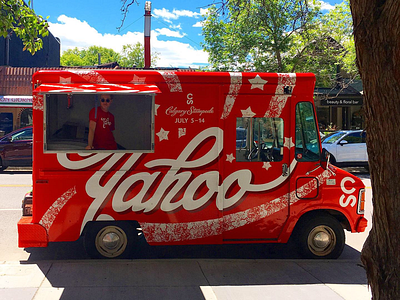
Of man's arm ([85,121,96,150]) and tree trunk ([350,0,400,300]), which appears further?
Result: man's arm ([85,121,96,150])

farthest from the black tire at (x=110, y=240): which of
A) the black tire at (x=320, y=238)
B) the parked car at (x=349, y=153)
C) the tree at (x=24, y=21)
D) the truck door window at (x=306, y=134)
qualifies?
the parked car at (x=349, y=153)

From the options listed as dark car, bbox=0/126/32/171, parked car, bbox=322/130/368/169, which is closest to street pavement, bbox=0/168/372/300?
dark car, bbox=0/126/32/171

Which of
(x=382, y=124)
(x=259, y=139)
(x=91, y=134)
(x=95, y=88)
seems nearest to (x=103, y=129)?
(x=91, y=134)

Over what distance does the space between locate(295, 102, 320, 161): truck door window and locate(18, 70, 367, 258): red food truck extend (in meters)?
0.01

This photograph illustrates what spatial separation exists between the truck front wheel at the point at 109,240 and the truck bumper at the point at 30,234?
1.87 feet

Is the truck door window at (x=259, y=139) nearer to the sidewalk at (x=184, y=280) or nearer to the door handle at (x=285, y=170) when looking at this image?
the door handle at (x=285, y=170)

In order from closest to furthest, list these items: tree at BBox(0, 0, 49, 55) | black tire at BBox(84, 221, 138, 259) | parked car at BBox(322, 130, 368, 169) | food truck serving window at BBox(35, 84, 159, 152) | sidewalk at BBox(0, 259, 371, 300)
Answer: sidewalk at BBox(0, 259, 371, 300) → food truck serving window at BBox(35, 84, 159, 152) → black tire at BBox(84, 221, 138, 259) → tree at BBox(0, 0, 49, 55) → parked car at BBox(322, 130, 368, 169)

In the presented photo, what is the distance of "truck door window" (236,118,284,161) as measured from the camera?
5.61 meters

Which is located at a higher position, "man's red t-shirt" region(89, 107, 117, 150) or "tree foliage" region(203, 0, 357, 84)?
"tree foliage" region(203, 0, 357, 84)

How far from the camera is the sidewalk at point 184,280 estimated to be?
4512 mm

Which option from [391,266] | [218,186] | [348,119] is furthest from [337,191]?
[348,119]

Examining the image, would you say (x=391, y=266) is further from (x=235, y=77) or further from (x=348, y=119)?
(x=348, y=119)

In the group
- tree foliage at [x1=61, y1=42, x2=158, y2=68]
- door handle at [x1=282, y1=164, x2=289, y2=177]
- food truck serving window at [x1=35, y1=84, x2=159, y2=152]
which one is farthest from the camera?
tree foliage at [x1=61, y1=42, x2=158, y2=68]

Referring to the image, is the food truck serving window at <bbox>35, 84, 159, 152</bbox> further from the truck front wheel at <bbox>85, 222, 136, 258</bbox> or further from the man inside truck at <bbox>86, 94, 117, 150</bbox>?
the truck front wheel at <bbox>85, 222, 136, 258</bbox>
